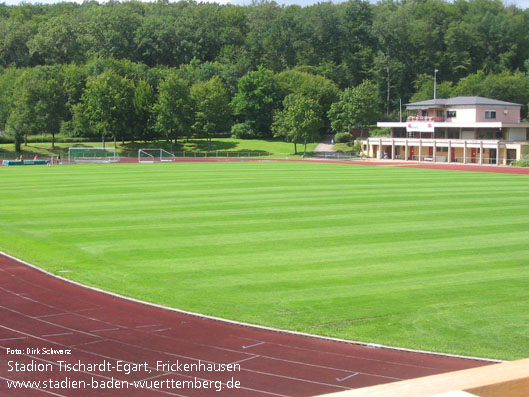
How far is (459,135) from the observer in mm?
93750

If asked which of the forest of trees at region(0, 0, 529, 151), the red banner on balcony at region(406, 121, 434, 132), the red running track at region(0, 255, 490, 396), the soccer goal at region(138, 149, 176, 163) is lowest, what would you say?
the red running track at region(0, 255, 490, 396)

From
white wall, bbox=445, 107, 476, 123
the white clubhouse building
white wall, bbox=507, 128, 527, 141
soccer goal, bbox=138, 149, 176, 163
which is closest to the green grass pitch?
the white clubhouse building

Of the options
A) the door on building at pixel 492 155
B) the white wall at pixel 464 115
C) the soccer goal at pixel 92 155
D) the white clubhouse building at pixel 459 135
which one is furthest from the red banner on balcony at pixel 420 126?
the soccer goal at pixel 92 155

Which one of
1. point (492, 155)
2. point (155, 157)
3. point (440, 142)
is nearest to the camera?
point (492, 155)

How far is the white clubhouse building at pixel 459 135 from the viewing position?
3327 inches

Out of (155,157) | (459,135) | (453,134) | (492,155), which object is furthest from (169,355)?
(453,134)

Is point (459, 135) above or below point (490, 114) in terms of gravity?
below

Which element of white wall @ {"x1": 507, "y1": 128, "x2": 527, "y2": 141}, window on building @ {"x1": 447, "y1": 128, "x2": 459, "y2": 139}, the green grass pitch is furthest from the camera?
window on building @ {"x1": 447, "y1": 128, "x2": 459, "y2": 139}

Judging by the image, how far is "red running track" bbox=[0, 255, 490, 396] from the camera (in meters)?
10.9

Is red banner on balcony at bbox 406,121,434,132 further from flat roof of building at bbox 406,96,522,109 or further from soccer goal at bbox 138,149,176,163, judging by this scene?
soccer goal at bbox 138,149,176,163

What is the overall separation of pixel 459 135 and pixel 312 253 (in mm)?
77008

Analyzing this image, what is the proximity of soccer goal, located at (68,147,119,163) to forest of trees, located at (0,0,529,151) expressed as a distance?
11.3m

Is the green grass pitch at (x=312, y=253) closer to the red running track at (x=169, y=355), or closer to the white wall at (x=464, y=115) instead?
the red running track at (x=169, y=355)

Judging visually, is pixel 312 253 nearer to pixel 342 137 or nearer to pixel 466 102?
pixel 466 102
